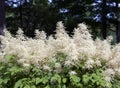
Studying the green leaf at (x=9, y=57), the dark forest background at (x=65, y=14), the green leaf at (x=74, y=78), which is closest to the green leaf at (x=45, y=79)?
the green leaf at (x=74, y=78)

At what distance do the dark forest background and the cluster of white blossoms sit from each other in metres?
16.5

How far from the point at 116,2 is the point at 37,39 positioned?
18639 mm

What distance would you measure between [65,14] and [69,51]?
20.3 metres

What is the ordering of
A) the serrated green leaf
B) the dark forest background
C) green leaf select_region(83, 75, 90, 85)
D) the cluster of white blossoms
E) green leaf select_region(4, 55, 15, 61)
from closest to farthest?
green leaf select_region(83, 75, 90, 85) → the cluster of white blossoms → the serrated green leaf → green leaf select_region(4, 55, 15, 61) → the dark forest background

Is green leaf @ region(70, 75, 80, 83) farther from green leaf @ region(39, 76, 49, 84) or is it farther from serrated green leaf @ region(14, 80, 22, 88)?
serrated green leaf @ region(14, 80, 22, 88)

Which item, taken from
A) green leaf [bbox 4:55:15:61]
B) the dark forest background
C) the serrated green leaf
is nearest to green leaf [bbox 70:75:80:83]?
the serrated green leaf

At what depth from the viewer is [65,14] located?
24.3 metres

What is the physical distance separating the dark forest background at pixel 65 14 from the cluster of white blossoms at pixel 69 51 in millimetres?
16529

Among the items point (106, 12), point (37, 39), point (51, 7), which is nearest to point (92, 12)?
point (106, 12)

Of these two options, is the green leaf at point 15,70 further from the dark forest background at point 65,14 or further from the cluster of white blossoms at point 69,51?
the dark forest background at point 65,14

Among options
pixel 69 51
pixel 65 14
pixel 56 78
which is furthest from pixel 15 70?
pixel 65 14

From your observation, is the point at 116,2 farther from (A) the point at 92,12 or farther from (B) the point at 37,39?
(B) the point at 37,39

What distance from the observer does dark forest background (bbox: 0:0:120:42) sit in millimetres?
22989

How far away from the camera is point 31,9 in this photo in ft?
88.2
